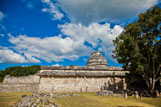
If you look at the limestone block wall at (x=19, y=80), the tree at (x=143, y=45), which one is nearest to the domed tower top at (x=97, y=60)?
the tree at (x=143, y=45)

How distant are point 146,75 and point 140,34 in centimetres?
667

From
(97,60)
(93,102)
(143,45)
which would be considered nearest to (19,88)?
(93,102)

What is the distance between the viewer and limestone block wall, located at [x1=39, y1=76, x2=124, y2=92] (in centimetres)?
2158

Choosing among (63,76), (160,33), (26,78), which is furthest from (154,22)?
(26,78)

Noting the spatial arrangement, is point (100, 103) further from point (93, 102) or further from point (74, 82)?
point (74, 82)

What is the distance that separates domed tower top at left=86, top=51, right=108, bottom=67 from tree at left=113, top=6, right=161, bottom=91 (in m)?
12.2

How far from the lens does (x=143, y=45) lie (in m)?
17.2

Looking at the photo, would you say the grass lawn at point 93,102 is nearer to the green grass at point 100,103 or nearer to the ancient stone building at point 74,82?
the green grass at point 100,103

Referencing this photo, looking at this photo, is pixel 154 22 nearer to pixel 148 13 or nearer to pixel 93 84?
pixel 148 13

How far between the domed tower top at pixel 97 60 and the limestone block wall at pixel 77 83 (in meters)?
7.27

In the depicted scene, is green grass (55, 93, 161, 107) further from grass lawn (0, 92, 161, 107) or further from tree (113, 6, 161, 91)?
tree (113, 6, 161, 91)

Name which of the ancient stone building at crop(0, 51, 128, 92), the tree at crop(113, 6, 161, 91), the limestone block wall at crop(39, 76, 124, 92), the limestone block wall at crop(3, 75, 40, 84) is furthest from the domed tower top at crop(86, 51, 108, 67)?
the limestone block wall at crop(3, 75, 40, 84)

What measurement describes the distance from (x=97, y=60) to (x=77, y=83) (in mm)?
10653

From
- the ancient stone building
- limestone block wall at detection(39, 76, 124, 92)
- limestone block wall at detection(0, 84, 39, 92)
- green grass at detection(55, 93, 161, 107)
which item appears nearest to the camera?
green grass at detection(55, 93, 161, 107)
